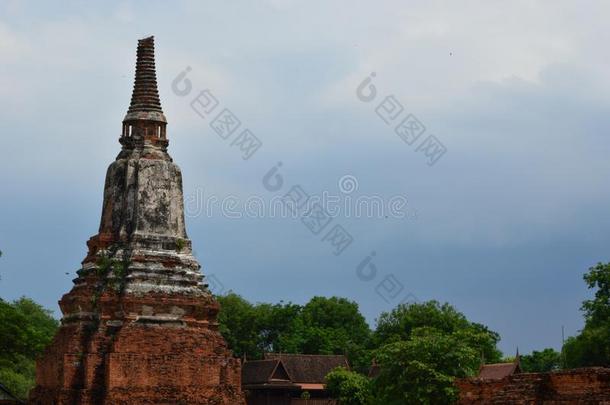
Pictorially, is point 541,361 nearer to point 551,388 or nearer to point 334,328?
point 334,328

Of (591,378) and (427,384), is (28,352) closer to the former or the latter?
(427,384)

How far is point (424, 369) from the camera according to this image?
3784 cm

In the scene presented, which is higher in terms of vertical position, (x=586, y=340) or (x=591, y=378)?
(x=586, y=340)

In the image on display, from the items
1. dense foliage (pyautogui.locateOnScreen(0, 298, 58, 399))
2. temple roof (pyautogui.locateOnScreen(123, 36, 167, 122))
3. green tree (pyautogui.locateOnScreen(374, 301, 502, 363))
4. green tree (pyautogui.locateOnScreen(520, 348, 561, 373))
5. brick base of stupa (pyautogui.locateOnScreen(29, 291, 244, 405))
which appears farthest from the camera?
green tree (pyautogui.locateOnScreen(520, 348, 561, 373))

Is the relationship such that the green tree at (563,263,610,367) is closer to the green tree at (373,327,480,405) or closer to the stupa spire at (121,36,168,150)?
the green tree at (373,327,480,405)

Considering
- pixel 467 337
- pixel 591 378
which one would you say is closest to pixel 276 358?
pixel 467 337

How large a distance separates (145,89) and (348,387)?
77.4 ft

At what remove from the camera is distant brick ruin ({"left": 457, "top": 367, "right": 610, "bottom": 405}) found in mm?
20844

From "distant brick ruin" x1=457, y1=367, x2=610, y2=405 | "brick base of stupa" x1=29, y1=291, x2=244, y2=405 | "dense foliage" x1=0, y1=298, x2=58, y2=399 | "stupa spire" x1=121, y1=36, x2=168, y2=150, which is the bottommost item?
"distant brick ruin" x1=457, y1=367, x2=610, y2=405

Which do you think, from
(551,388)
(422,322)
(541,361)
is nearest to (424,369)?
(551,388)

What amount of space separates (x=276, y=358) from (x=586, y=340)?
20866 mm

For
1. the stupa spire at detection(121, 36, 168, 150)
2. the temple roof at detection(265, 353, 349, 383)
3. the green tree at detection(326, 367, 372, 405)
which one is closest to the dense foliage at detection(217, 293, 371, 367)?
the temple roof at detection(265, 353, 349, 383)

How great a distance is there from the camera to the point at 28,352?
4800cm

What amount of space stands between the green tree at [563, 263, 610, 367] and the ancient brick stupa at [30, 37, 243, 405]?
26.9 meters
